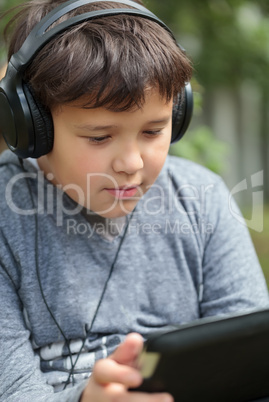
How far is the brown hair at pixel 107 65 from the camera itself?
97 centimetres

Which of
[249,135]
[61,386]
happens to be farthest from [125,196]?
[249,135]

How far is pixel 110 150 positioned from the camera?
1018 mm

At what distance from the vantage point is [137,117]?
100 centimetres

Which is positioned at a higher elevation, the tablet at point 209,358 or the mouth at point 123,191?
the mouth at point 123,191

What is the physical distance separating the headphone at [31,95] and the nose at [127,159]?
139mm

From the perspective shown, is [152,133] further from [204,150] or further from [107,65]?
[204,150]

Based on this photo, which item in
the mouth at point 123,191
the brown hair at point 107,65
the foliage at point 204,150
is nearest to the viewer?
the brown hair at point 107,65

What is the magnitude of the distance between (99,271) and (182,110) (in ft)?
1.25

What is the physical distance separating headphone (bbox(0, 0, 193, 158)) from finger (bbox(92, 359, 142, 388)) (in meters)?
0.46

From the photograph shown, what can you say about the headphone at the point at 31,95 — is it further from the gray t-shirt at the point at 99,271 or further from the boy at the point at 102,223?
the gray t-shirt at the point at 99,271

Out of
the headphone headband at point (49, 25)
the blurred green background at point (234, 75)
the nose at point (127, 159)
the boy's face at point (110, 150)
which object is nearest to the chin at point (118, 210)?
the boy's face at point (110, 150)

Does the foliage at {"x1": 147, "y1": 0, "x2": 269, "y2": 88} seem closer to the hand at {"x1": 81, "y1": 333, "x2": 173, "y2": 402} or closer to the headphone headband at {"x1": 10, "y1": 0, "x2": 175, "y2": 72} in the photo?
the headphone headband at {"x1": 10, "y1": 0, "x2": 175, "y2": 72}

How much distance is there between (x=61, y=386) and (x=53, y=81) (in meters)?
0.60

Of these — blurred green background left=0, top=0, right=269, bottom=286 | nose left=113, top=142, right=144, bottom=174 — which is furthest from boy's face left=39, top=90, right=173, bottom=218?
blurred green background left=0, top=0, right=269, bottom=286
